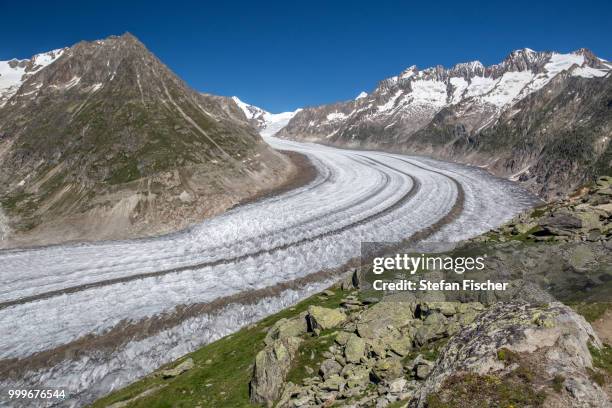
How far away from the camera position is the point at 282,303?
34344 millimetres

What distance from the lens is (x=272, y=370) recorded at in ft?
55.2

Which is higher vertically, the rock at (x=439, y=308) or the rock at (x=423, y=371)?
the rock at (x=439, y=308)

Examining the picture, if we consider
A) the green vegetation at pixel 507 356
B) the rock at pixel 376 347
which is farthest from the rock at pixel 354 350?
the green vegetation at pixel 507 356

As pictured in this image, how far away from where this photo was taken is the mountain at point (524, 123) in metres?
72.8

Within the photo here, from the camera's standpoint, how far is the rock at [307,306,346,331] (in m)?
19.7

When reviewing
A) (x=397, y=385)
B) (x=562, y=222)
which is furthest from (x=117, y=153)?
(x=397, y=385)

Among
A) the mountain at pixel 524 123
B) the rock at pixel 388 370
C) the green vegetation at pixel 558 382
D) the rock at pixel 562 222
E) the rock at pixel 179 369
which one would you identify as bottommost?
the rock at pixel 179 369

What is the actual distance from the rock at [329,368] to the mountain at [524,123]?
64.9 meters

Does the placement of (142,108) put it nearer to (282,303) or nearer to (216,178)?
(216,178)

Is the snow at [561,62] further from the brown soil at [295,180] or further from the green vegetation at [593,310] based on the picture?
the green vegetation at [593,310]

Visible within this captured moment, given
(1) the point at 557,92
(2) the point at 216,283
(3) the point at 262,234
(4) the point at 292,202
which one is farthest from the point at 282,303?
(1) the point at 557,92

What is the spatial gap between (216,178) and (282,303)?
117 ft

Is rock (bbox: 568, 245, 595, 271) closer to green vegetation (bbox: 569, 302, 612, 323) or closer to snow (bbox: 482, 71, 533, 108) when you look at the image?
green vegetation (bbox: 569, 302, 612, 323)

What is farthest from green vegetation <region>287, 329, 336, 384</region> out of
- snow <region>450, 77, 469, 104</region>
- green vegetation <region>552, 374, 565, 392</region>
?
snow <region>450, 77, 469, 104</region>
